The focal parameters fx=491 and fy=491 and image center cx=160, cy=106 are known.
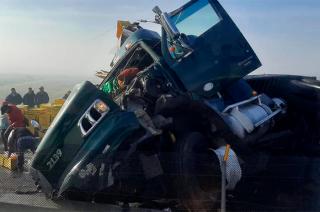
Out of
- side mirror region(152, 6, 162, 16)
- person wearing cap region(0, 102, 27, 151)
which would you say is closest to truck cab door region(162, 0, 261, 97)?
side mirror region(152, 6, 162, 16)

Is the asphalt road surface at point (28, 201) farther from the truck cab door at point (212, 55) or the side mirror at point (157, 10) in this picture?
the side mirror at point (157, 10)

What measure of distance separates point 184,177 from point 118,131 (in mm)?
804

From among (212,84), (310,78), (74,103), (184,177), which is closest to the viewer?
(184,177)

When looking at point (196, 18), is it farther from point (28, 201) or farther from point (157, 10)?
point (28, 201)

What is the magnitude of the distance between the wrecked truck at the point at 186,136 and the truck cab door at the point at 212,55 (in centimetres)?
1

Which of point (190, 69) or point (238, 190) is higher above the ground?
point (190, 69)

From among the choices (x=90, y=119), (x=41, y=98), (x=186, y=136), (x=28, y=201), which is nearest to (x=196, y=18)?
(x=186, y=136)

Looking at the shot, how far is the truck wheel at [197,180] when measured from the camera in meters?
4.86

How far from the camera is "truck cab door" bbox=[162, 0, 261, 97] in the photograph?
552 centimetres

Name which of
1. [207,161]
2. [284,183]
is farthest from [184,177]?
[284,183]

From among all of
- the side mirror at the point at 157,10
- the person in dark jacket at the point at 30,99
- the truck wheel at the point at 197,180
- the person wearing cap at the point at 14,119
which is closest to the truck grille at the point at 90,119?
the truck wheel at the point at 197,180

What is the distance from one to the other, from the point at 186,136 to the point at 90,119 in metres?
1.03

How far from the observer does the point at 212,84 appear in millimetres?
5652

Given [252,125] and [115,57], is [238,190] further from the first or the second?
[115,57]
